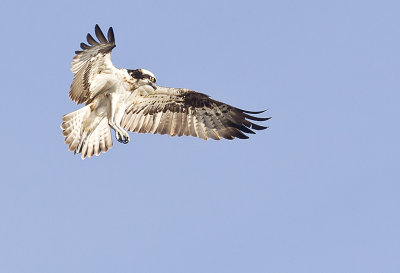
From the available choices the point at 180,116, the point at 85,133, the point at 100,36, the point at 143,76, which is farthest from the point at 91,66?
the point at 180,116

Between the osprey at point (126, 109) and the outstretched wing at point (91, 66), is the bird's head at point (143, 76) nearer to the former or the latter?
the osprey at point (126, 109)

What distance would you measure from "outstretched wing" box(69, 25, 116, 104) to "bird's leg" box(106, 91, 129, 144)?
364 mm

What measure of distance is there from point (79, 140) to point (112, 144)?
697 millimetres

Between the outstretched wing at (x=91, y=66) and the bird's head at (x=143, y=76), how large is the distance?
0.48 meters

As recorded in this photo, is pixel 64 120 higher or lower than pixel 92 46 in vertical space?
lower

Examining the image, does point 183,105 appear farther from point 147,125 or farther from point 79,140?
point 79,140

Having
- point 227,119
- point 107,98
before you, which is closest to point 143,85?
point 107,98

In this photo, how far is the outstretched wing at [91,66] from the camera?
17.4m

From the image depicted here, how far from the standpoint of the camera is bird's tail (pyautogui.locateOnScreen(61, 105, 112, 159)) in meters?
18.3

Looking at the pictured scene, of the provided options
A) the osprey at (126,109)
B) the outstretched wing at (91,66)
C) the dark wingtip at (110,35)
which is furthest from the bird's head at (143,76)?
the dark wingtip at (110,35)

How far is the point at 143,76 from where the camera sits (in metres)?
Answer: 18.2

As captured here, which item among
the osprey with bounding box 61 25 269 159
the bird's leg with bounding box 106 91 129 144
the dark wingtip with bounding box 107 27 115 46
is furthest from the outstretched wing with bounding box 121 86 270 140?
the dark wingtip with bounding box 107 27 115 46

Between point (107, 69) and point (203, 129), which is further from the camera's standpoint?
point (203, 129)

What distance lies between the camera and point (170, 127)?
752 inches
